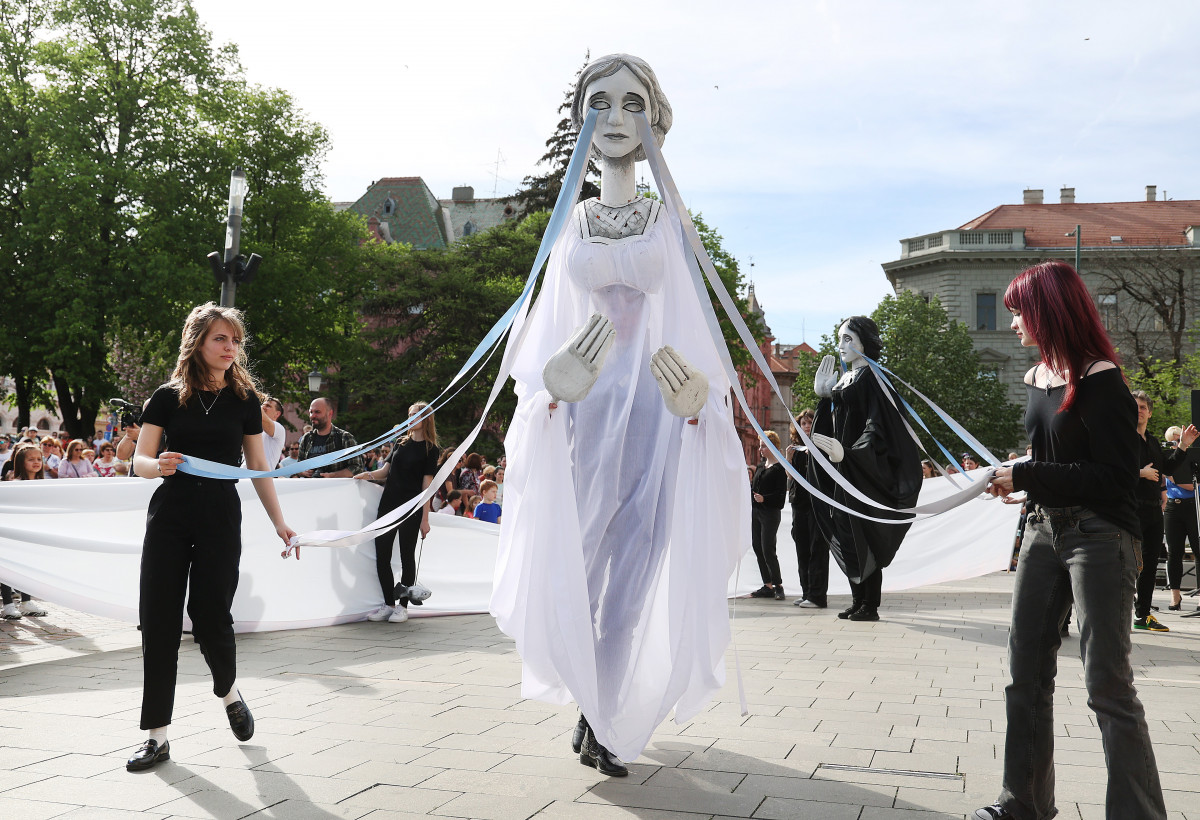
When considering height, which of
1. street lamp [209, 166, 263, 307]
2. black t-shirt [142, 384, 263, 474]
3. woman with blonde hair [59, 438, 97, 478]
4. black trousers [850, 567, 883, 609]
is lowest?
black trousers [850, 567, 883, 609]

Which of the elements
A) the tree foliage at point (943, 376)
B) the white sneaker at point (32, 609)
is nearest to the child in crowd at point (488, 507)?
the white sneaker at point (32, 609)

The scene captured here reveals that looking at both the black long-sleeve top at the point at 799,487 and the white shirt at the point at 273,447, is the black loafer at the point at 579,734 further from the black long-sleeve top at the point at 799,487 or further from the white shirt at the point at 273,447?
the black long-sleeve top at the point at 799,487

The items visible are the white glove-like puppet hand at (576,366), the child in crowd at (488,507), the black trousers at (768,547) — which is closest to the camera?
the white glove-like puppet hand at (576,366)

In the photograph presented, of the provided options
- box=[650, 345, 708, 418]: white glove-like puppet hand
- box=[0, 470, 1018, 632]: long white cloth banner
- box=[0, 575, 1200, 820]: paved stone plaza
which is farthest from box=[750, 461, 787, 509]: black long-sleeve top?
box=[650, 345, 708, 418]: white glove-like puppet hand

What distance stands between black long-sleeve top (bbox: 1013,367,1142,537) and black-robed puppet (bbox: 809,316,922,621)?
5.21 m

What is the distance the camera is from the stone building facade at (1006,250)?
187 feet

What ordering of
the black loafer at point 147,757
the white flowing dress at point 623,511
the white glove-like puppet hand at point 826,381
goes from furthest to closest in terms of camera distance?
the white glove-like puppet hand at point 826,381 < the white flowing dress at point 623,511 < the black loafer at point 147,757

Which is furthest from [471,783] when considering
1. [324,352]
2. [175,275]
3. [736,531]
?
[324,352]

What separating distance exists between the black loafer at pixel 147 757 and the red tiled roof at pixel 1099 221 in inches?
2343

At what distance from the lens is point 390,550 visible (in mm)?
9281

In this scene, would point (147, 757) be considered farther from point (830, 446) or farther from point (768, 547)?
point (768, 547)

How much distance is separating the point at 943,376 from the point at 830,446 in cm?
4399

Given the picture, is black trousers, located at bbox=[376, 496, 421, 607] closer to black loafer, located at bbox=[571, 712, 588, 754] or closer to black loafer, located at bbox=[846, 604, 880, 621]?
black loafer, located at bbox=[846, 604, 880, 621]

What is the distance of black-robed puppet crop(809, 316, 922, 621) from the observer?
909 centimetres
